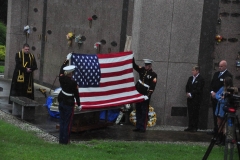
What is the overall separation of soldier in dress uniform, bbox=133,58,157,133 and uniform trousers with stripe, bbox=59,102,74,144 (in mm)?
2887

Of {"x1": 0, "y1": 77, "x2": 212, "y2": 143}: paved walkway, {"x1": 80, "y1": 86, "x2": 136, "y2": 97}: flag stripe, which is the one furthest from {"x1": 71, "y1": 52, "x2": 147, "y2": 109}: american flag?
{"x1": 0, "y1": 77, "x2": 212, "y2": 143}: paved walkway

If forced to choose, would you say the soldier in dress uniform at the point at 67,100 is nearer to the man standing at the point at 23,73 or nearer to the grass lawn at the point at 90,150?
the grass lawn at the point at 90,150

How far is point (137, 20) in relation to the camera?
622 inches

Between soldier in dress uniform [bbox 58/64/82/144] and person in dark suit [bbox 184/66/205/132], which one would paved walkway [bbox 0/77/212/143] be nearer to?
person in dark suit [bbox 184/66/205/132]

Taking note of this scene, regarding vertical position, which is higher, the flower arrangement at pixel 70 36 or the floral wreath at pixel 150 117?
the flower arrangement at pixel 70 36

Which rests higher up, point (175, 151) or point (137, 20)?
point (137, 20)

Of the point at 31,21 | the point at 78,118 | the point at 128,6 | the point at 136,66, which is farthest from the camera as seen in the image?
the point at 31,21

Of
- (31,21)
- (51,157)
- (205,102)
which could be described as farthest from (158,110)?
(31,21)

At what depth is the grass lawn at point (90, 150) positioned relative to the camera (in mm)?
10188

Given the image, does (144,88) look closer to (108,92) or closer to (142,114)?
(142,114)

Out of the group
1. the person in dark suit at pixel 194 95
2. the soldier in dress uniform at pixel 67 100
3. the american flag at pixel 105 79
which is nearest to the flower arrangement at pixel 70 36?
the american flag at pixel 105 79

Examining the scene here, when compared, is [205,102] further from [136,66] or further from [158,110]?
[136,66]

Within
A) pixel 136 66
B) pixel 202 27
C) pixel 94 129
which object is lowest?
pixel 94 129

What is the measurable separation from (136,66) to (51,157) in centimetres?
530
